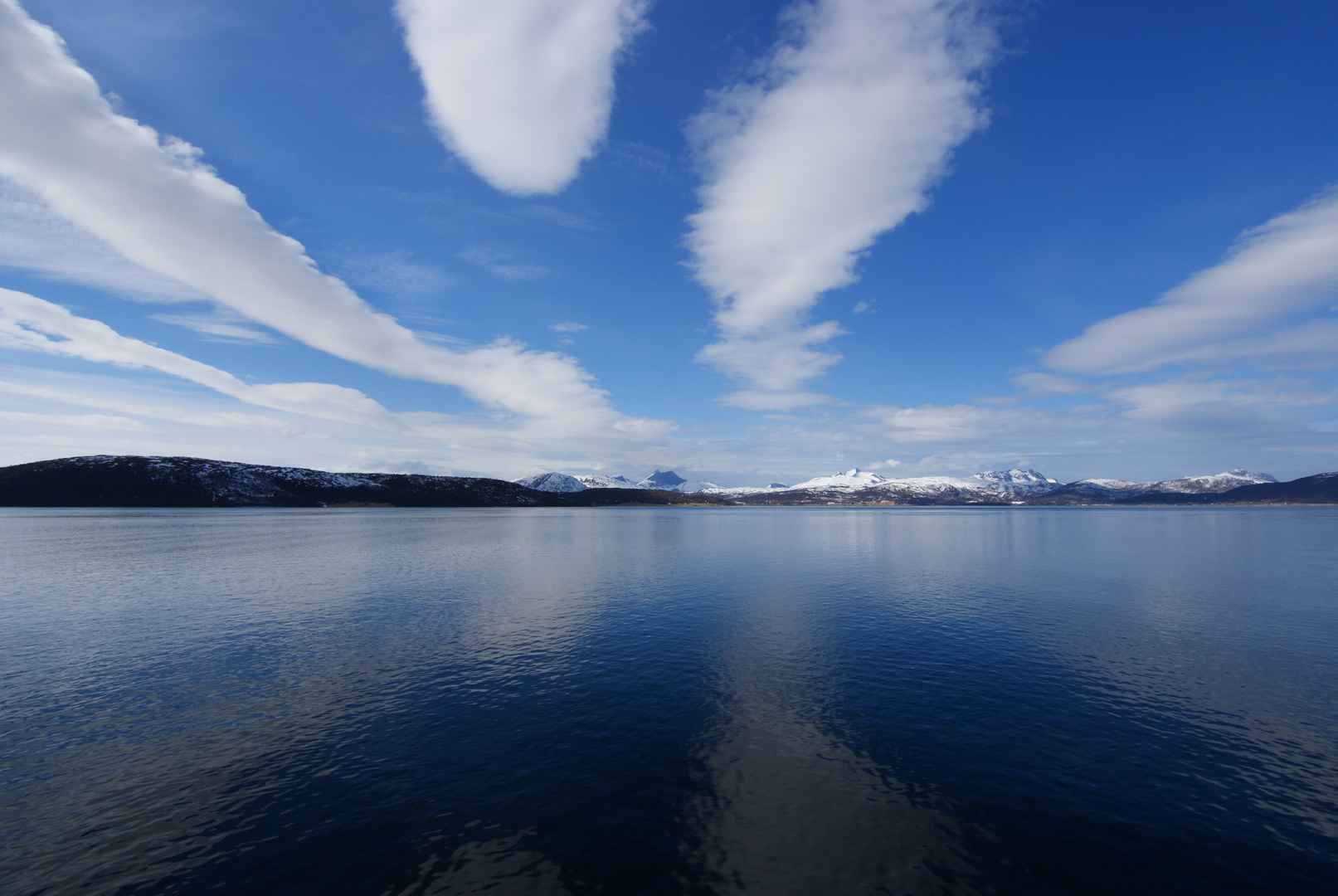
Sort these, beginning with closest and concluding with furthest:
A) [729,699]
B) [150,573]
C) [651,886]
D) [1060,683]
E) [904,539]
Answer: [651,886] → [729,699] → [1060,683] → [150,573] → [904,539]

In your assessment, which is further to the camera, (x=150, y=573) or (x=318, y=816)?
(x=150, y=573)

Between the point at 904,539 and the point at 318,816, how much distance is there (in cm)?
13774

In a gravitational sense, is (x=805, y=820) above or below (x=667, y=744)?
below

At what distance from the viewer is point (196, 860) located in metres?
18.5

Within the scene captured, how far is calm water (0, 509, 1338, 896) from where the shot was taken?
1845 cm

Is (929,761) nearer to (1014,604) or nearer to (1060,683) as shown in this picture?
(1060,683)

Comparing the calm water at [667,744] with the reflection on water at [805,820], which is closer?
the reflection on water at [805,820]

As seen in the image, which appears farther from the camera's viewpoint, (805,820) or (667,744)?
(667,744)

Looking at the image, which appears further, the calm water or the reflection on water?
the calm water

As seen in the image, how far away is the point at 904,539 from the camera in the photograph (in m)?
136

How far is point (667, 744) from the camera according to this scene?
26.4 m

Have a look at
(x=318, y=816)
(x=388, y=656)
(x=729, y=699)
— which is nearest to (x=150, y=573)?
(x=388, y=656)

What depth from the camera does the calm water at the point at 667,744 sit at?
1845 cm

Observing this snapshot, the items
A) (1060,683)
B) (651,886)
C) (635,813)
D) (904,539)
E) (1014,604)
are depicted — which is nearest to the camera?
(651,886)
